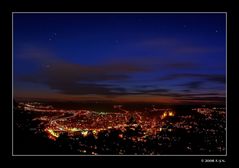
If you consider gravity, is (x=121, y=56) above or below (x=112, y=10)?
below

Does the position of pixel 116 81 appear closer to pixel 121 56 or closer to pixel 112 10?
pixel 121 56

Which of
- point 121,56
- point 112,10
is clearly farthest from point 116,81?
point 112,10

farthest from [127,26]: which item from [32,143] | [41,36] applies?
Result: [32,143]
